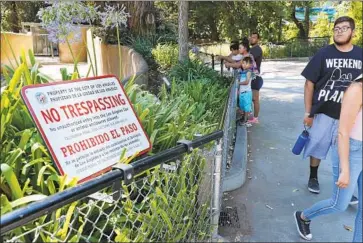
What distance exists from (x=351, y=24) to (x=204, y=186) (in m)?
1.60

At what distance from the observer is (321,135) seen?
130 inches

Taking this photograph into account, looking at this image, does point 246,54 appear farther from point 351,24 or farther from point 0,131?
point 0,131

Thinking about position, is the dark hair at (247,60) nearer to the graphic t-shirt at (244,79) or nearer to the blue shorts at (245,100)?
the graphic t-shirt at (244,79)

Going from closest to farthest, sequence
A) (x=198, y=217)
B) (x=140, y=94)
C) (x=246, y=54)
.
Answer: (x=198, y=217) < (x=140, y=94) < (x=246, y=54)

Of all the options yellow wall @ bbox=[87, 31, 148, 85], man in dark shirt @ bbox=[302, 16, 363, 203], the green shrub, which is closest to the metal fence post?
man in dark shirt @ bbox=[302, 16, 363, 203]

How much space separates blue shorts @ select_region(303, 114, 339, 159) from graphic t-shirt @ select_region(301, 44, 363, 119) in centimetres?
7

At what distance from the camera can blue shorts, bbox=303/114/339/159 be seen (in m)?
3.19

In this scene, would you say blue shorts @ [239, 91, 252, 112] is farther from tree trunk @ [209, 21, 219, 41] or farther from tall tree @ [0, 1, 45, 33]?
tall tree @ [0, 1, 45, 33]

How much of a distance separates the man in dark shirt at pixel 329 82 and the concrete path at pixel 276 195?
0.44 metres

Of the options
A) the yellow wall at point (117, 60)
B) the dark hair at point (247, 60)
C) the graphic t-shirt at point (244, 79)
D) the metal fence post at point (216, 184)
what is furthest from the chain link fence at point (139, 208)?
the yellow wall at point (117, 60)

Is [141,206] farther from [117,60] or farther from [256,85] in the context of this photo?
[117,60]

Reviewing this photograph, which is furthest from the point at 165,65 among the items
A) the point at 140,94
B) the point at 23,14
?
the point at 23,14

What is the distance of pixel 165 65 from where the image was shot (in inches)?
396

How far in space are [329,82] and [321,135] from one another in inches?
20.7
